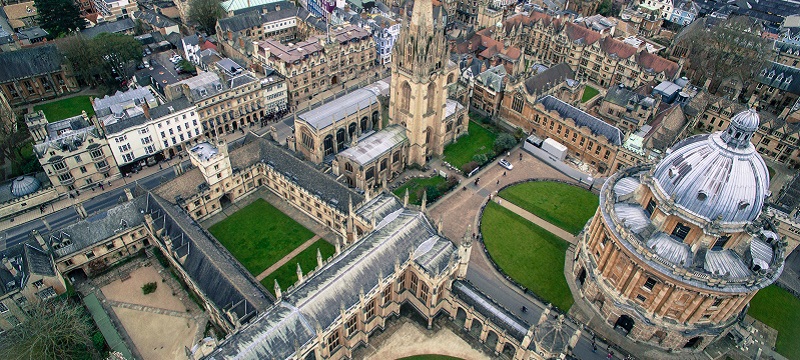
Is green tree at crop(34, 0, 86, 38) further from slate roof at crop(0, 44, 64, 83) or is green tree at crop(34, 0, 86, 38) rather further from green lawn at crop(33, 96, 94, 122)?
green lawn at crop(33, 96, 94, 122)

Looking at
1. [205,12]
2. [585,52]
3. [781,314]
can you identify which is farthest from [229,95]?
[781,314]

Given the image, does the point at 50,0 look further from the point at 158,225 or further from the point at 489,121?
the point at 489,121

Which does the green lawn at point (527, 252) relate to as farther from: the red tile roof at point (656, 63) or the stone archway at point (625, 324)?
the red tile roof at point (656, 63)

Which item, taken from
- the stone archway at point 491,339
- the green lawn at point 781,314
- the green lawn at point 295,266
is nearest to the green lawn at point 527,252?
the stone archway at point 491,339

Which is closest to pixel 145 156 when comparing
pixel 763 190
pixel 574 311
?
pixel 574 311

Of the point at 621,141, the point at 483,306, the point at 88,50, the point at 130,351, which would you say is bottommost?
A: the point at 130,351

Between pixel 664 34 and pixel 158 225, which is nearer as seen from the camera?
pixel 158 225
